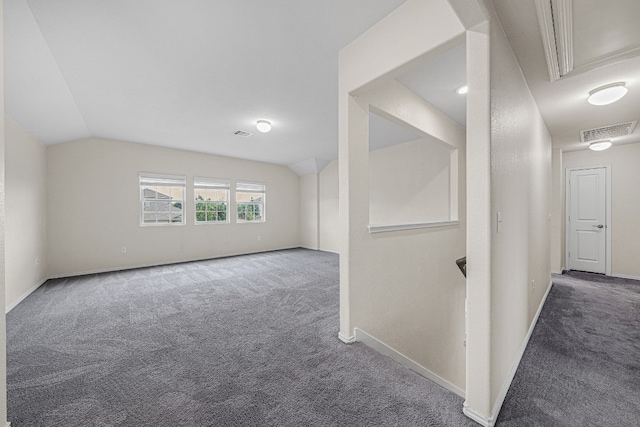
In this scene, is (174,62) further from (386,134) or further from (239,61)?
(386,134)

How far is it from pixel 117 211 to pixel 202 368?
4449 millimetres

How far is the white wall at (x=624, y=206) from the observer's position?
410 centimetres

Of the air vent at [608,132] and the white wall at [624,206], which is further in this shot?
the white wall at [624,206]

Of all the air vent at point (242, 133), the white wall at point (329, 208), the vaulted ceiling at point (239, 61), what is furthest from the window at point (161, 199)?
the white wall at point (329, 208)

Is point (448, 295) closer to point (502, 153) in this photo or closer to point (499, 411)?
point (499, 411)

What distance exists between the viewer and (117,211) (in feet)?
15.6

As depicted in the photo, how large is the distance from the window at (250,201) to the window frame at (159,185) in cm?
128

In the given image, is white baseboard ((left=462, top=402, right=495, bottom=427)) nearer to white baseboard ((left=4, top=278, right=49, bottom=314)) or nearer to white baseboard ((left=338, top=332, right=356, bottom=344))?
white baseboard ((left=338, top=332, right=356, bottom=344))

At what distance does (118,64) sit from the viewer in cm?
236

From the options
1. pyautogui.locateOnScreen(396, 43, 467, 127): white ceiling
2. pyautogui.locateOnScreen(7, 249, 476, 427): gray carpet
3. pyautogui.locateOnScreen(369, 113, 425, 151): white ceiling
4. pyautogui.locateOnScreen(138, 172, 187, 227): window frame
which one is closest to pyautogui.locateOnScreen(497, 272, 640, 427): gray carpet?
pyautogui.locateOnScreen(7, 249, 476, 427): gray carpet

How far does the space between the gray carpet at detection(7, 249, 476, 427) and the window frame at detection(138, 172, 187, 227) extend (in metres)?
2.24

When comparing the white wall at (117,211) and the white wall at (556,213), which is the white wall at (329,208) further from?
the white wall at (556,213)

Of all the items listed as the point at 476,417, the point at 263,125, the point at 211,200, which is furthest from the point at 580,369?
the point at 211,200

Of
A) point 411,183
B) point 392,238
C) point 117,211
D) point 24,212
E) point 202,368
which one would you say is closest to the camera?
point 202,368
